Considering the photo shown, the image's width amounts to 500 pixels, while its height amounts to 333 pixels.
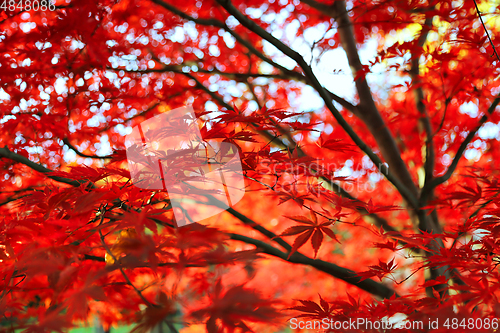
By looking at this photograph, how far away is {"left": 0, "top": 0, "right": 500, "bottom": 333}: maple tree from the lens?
81 centimetres

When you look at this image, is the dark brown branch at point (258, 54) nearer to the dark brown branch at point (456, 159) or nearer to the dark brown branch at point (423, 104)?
the dark brown branch at point (423, 104)

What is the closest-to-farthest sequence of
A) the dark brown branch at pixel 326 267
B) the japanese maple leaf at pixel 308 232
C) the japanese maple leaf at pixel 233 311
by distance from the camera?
1. the japanese maple leaf at pixel 233 311
2. the japanese maple leaf at pixel 308 232
3. the dark brown branch at pixel 326 267

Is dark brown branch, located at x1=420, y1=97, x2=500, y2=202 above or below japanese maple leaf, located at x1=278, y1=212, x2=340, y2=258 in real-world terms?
above

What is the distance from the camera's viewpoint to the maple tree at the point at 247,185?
0.81m

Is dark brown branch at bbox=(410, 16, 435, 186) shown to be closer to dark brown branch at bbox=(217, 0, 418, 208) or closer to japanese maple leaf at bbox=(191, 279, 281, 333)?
dark brown branch at bbox=(217, 0, 418, 208)

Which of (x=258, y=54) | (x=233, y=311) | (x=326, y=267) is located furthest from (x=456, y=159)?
(x=233, y=311)

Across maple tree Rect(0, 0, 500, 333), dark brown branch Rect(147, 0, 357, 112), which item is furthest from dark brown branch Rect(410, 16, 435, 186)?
dark brown branch Rect(147, 0, 357, 112)

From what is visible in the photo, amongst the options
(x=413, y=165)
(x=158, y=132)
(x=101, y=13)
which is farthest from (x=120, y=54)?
(x=413, y=165)

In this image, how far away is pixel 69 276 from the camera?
30.4 inches

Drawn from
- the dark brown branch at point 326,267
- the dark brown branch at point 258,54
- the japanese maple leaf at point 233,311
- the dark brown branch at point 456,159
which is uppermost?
the dark brown branch at point 258,54

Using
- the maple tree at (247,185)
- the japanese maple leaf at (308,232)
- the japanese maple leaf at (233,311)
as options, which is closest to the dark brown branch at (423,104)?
the maple tree at (247,185)

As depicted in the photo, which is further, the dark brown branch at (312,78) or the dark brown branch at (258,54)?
the dark brown branch at (258,54)

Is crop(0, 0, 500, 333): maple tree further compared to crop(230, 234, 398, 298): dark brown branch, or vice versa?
crop(230, 234, 398, 298): dark brown branch

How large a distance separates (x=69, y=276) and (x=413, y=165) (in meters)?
3.72
